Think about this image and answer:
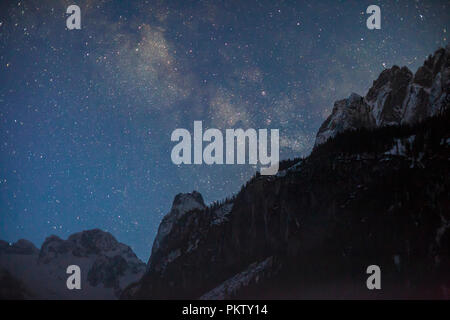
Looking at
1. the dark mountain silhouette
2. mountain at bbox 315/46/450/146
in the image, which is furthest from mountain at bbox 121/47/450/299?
mountain at bbox 315/46/450/146

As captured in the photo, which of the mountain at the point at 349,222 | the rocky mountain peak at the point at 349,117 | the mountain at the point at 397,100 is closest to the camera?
the mountain at the point at 349,222

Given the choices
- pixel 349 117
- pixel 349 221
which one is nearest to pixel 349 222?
pixel 349 221

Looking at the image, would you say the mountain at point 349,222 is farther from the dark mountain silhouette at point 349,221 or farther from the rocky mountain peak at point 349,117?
the rocky mountain peak at point 349,117

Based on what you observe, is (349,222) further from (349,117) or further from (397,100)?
(397,100)

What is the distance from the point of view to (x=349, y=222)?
64812 millimetres

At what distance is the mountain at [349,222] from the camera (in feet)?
172

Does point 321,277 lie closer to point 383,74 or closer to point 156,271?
point 156,271

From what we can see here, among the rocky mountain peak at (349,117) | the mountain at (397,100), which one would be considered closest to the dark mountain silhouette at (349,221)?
the mountain at (397,100)

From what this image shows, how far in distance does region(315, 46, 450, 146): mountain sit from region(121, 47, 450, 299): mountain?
0.57m

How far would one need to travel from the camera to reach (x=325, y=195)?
238 feet

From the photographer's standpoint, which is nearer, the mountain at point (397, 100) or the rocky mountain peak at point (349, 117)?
the mountain at point (397, 100)

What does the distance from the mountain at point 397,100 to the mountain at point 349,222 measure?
568 mm

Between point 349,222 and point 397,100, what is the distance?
8099 centimetres
